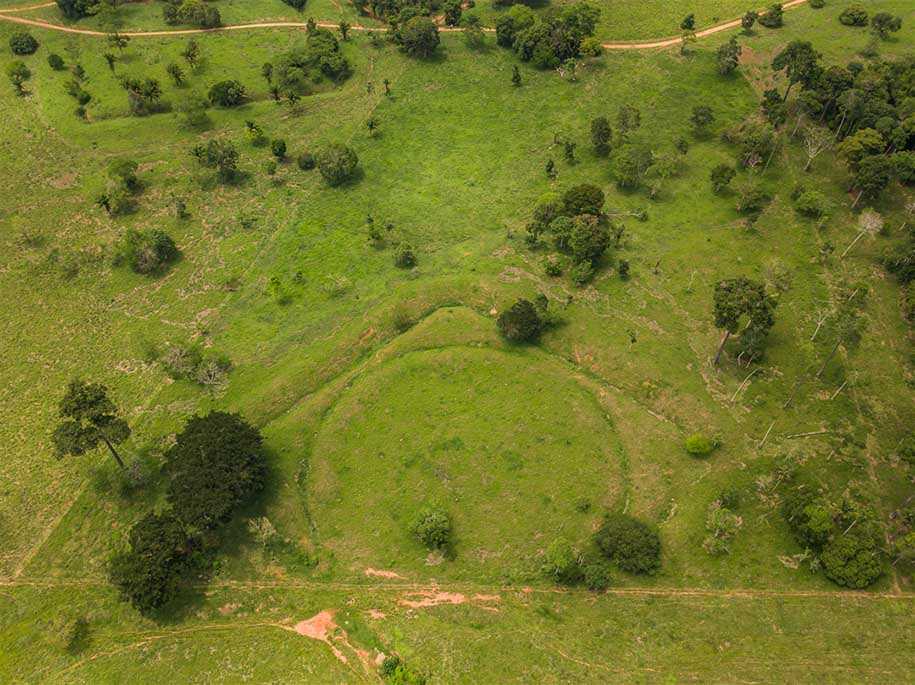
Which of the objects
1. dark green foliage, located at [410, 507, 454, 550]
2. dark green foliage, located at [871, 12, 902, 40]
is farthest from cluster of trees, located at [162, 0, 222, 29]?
dark green foliage, located at [871, 12, 902, 40]

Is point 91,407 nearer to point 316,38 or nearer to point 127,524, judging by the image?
point 127,524

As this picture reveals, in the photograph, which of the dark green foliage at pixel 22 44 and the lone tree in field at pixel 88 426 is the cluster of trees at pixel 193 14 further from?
the lone tree in field at pixel 88 426

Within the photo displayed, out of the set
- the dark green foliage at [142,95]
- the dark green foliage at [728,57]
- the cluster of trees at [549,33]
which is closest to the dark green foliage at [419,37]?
the cluster of trees at [549,33]

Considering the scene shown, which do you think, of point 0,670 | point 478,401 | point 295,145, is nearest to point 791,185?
point 478,401

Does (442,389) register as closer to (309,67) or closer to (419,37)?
(309,67)

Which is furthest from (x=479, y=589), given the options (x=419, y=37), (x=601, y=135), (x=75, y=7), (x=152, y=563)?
(x=75, y=7)

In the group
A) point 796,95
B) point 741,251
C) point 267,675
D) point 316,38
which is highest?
point 316,38
